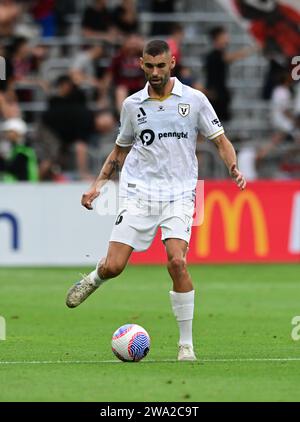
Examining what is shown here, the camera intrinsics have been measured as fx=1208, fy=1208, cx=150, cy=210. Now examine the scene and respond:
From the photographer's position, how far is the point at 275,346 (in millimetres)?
11336

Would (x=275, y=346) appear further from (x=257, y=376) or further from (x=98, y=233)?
(x=98, y=233)

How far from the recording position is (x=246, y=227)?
20672mm

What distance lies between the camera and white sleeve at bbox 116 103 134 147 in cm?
1057

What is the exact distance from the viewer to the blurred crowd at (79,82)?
74.0 ft

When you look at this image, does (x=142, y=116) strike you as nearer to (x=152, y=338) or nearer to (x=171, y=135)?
(x=171, y=135)

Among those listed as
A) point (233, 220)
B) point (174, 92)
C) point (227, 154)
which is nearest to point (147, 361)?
point (227, 154)

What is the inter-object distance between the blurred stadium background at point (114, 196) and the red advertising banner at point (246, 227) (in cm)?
2

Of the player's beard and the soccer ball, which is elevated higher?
the player's beard

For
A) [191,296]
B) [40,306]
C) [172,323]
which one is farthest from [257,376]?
[40,306]

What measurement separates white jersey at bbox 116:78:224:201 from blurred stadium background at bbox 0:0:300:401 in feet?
4.96

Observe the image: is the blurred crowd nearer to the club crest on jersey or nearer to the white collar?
the white collar

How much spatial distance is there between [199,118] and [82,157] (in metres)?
12.2

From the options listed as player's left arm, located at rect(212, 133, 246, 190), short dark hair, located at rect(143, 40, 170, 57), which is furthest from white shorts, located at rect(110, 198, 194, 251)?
short dark hair, located at rect(143, 40, 170, 57)
